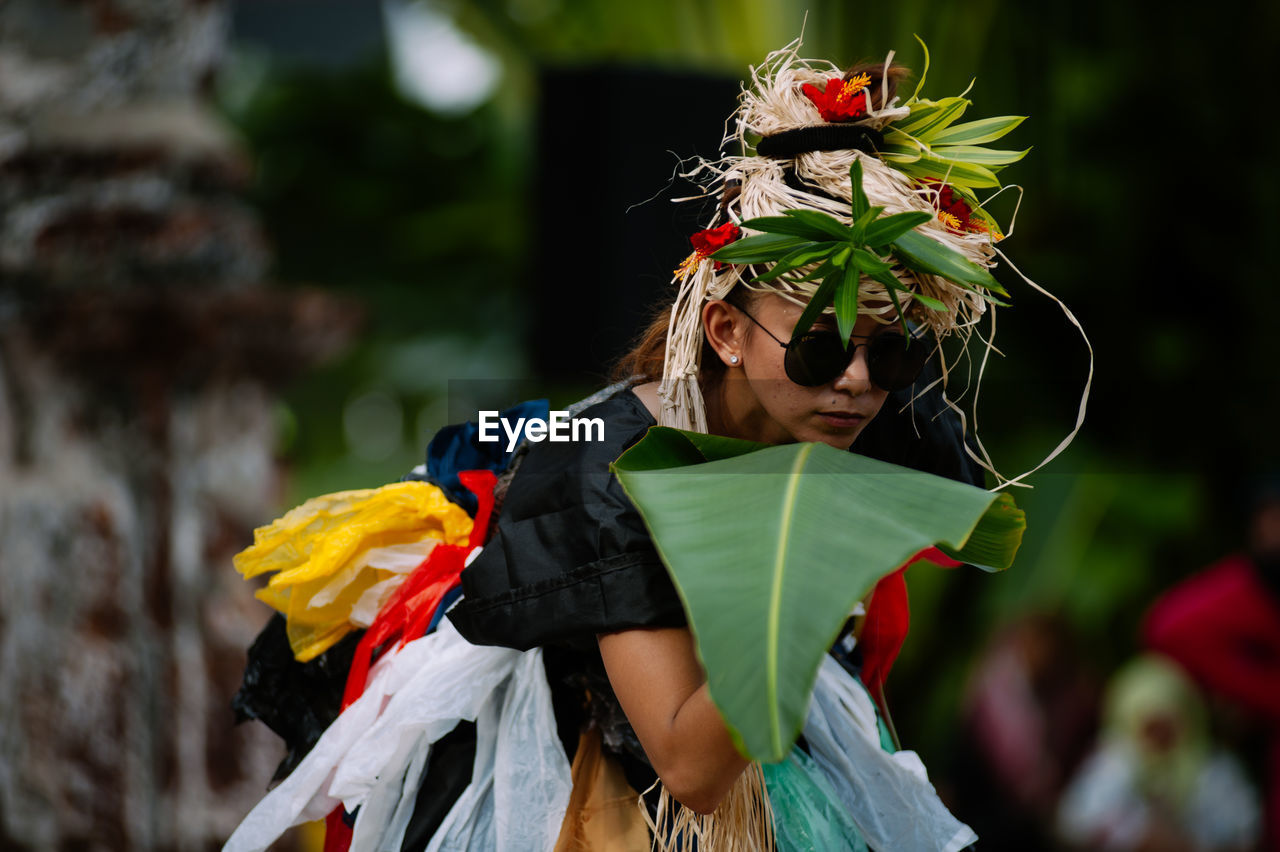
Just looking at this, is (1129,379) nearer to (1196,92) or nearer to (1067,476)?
(1067,476)

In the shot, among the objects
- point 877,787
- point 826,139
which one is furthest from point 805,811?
point 826,139

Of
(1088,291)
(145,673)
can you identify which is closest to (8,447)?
(145,673)

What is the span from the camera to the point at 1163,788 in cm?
436

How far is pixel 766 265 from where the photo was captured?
62.7 inches

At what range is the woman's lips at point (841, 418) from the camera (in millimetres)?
1564

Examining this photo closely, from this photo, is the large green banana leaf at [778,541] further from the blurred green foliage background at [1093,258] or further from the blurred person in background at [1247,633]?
the blurred person in background at [1247,633]

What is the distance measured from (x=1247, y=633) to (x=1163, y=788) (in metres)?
0.71

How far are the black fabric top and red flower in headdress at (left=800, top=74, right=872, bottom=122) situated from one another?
0.46m

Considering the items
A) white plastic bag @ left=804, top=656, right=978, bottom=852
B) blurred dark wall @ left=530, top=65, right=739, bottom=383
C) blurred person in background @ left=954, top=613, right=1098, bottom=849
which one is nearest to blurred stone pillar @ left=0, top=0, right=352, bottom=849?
blurred dark wall @ left=530, top=65, right=739, bottom=383

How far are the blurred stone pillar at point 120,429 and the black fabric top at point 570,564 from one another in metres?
1.73

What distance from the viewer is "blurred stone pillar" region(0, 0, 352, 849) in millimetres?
2938

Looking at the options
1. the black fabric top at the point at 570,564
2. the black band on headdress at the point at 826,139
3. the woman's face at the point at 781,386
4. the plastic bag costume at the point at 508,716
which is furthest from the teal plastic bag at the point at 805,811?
the black band on headdress at the point at 826,139

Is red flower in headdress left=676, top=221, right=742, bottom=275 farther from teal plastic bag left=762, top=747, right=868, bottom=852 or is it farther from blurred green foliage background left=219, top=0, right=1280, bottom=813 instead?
blurred green foliage background left=219, top=0, right=1280, bottom=813

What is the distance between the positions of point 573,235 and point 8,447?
1731mm
